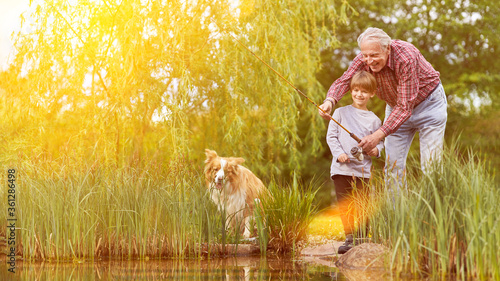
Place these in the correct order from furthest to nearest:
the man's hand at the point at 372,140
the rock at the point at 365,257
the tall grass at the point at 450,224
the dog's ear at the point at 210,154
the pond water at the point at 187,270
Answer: the dog's ear at the point at 210,154
the man's hand at the point at 372,140
the rock at the point at 365,257
the pond water at the point at 187,270
the tall grass at the point at 450,224

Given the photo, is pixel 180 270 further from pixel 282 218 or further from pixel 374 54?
pixel 374 54

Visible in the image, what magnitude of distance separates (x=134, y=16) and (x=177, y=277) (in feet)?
13.2

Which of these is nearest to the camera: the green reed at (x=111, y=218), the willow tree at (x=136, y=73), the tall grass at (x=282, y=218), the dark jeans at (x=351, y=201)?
the dark jeans at (x=351, y=201)

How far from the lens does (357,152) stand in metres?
4.61

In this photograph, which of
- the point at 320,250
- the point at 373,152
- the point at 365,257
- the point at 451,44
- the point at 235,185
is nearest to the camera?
the point at 365,257

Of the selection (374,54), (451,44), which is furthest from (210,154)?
(451,44)

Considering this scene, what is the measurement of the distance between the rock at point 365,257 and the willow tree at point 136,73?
112 inches

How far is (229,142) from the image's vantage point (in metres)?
8.04

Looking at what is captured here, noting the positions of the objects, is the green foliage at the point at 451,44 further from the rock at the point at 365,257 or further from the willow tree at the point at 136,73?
the rock at the point at 365,257

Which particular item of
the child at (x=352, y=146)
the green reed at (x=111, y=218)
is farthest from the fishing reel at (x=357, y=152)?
the green reed at (x=111, y=218)

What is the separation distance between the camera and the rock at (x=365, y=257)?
396 centimetres

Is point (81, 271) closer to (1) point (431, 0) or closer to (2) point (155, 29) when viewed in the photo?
(2) point (155, 29)

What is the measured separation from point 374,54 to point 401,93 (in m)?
0.39

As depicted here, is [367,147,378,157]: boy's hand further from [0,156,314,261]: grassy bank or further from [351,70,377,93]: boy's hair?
[0,156,314,261]: grassy bank
